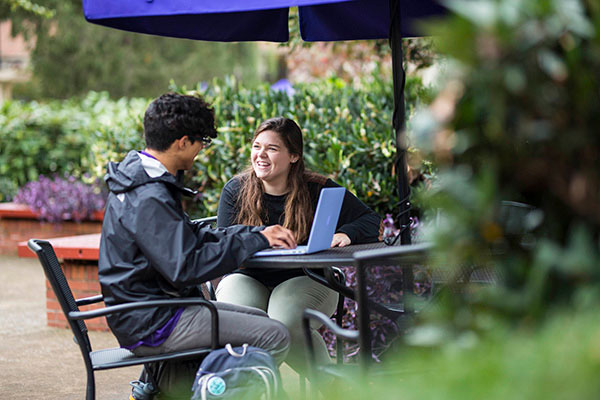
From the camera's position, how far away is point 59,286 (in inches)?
126

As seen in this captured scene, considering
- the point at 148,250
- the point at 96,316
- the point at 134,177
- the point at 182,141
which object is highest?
the point at 182,141

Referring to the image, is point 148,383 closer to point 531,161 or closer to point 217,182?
point 531,161

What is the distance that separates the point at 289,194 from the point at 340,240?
1.46 ft

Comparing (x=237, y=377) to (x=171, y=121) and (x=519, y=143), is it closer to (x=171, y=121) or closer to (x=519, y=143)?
(x=171, y=121)

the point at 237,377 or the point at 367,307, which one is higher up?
the point at 367,307

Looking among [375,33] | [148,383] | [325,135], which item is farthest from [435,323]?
[325,135]

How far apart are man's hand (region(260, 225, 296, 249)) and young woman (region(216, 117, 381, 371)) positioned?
47 cm

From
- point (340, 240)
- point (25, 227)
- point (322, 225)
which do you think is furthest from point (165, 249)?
point (25, 227)

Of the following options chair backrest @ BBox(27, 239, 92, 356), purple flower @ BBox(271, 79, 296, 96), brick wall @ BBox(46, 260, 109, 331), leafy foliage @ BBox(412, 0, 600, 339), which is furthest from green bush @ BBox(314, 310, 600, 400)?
purple flower @ BBox(271, 79, 296, 96)

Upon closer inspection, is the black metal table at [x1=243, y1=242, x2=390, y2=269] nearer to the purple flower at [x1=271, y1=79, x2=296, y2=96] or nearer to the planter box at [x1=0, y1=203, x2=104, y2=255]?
the purple flower at [x1=271, y1=79, x2=296, y2=96]

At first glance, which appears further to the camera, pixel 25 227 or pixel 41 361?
pixel 25 227

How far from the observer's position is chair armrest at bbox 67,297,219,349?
9.75 ft

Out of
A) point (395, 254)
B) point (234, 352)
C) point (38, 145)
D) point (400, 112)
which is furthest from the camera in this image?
point (38, 145)

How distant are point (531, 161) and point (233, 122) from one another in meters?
5.16
